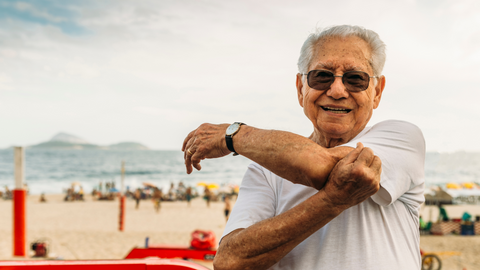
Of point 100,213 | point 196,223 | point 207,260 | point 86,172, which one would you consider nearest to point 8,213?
point 100,213

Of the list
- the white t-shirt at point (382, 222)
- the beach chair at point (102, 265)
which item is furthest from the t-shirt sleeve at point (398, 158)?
the beach chair at point (102, 265)

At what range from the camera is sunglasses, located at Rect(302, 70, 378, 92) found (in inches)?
51.0

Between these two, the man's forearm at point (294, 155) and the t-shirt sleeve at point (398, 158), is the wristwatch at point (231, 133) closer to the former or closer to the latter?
the man's forearm at point (294, 155)

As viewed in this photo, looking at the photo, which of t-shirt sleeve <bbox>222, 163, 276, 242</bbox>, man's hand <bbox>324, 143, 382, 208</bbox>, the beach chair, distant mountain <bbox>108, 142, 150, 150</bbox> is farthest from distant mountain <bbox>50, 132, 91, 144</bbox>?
man's hand <bbox>324, 143, 382, 208</bbox>

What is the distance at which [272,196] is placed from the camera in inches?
51.4

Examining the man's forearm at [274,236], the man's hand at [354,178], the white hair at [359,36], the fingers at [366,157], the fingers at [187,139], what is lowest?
the man's forearm at [274,236]

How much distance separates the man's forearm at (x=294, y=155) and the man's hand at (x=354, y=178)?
41 mm

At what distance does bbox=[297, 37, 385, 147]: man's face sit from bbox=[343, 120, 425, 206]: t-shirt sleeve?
0.13 meters

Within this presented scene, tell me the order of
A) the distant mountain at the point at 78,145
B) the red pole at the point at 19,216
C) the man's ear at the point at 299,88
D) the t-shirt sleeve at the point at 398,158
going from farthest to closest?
the distant mountain at the point at 78,145, the red pole at the point at 19,216, the man's ear at the point at 299,88, the t-shirt sleeve at the point at 398,158

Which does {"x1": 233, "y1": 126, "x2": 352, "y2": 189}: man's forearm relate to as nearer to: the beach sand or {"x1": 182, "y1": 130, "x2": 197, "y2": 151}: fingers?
{"x1": 182, "y1": 130, "x2": 197, "y2": 151}: fingers

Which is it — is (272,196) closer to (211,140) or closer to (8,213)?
(211,140)

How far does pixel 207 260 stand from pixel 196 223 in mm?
10466

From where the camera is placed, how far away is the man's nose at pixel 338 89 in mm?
1293

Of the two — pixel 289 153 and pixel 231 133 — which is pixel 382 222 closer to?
pixel 289 153
